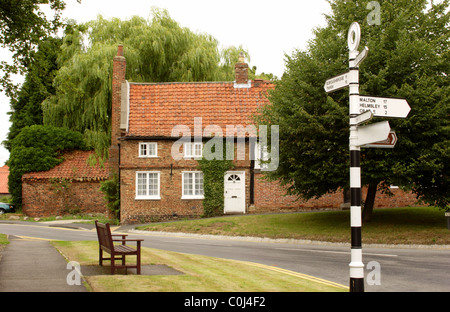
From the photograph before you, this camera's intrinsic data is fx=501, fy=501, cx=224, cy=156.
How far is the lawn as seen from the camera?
62.6 ft

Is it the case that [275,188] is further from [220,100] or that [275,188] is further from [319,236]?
[319,236]

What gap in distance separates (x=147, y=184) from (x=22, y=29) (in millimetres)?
17375

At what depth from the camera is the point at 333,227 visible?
21.9 m

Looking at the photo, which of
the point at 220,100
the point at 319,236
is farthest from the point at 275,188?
the point at 319,236

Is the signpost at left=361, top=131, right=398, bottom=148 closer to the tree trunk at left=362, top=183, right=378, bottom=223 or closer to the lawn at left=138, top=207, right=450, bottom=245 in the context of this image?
the lawn at left=138, top=207, right=450, bottom=245

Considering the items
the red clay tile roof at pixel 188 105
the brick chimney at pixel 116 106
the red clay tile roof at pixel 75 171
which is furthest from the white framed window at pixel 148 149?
the red clay tile roof at pixel 75 171

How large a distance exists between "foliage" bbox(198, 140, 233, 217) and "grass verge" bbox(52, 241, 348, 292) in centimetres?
1669

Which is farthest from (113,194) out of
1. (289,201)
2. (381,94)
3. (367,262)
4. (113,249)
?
(113,249)

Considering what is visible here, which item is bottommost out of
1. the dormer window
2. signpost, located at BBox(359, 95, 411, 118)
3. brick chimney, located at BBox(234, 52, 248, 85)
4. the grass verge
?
the grass verge

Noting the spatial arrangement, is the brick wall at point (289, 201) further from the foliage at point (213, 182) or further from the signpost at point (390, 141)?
the signpost at point (390, 141)

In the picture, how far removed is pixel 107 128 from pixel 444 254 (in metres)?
27.0

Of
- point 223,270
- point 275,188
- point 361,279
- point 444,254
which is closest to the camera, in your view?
point 361,279

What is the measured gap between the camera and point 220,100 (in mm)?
31969

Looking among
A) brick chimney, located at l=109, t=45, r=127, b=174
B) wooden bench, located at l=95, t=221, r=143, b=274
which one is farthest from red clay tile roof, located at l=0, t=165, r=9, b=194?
wooden bench, located at l=95, t=221, r=143, b=274
